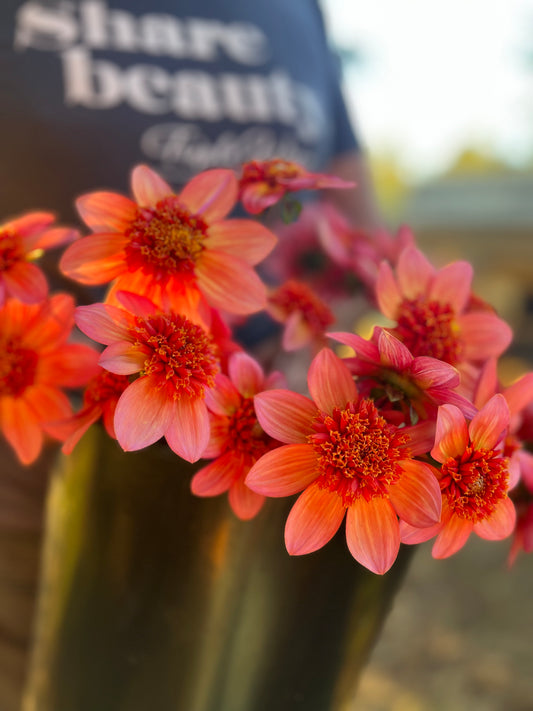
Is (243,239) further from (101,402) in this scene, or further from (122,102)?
(122,102)

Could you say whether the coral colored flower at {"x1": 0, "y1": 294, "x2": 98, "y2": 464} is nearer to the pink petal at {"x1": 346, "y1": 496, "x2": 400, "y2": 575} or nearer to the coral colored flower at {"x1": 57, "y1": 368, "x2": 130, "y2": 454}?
the coral colored flower at {"x1": 57, "y1": 368, "x2": 130, "y2": 454}

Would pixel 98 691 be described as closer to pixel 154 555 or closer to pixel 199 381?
pixel 154 555

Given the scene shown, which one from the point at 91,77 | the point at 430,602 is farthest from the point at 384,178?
the point at 91,77

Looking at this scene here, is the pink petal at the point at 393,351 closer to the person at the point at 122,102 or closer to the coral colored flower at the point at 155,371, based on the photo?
the coral colored flower at the point at 155,371

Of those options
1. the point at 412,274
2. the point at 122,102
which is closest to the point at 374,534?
the point at 412,274

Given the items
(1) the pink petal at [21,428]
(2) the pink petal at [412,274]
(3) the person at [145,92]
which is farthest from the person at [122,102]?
(2) the pink petal at [412,274]

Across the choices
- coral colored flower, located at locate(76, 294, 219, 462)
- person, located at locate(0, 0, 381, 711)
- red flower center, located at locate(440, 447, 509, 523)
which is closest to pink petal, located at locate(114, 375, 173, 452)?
coral colored flower, located at locate(76, 294, 219, 462)

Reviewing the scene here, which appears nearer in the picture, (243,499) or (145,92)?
(243,499)
